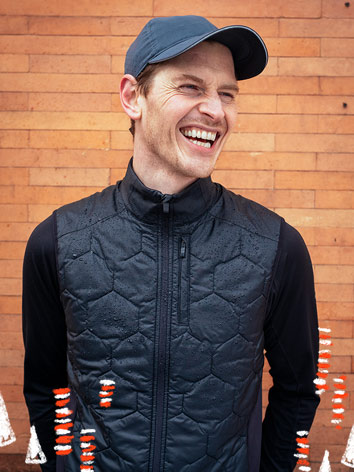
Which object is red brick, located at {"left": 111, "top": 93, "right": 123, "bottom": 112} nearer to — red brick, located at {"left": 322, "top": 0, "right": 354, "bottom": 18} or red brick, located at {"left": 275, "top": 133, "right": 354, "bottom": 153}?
red brick, located at {"left": 275, "top": 133, "right": 354, "bottom": 153}

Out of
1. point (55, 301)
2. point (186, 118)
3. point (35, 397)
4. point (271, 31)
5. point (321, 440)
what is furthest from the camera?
point (321, 440)

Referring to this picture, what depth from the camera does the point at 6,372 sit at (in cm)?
375

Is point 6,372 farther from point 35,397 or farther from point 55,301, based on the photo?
point 55,301

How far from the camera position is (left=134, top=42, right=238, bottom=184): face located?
1608mm

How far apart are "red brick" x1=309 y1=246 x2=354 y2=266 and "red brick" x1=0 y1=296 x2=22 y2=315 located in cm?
194

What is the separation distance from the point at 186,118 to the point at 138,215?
0.33 metres

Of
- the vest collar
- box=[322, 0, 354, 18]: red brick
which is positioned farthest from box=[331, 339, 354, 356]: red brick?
the vest collar

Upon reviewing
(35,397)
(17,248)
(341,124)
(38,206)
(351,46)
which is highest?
(351,46)

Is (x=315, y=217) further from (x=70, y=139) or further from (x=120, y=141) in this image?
(x=70, y=139)

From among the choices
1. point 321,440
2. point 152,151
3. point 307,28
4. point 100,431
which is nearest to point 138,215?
point 152,151

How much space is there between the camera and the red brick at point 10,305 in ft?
12.2

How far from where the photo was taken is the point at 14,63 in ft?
11.7

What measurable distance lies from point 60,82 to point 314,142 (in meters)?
1.65

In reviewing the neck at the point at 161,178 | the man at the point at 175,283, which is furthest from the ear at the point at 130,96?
the neck at the point at 161,178
